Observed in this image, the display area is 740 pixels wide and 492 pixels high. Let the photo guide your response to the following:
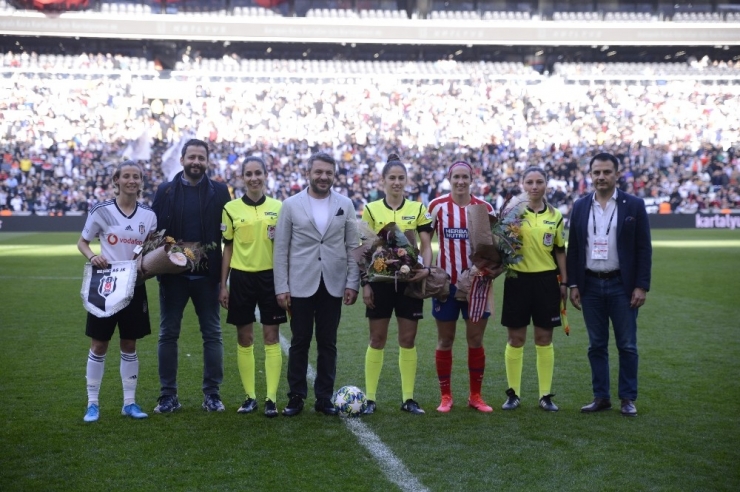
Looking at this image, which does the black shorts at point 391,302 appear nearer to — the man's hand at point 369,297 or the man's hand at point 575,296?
the man's hand at point 369,297

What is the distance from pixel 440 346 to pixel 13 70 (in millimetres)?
38744

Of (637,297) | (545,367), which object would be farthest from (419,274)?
(637,297)

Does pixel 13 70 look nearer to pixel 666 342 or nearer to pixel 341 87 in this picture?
pixel 341 87

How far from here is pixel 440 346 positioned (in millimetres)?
6926

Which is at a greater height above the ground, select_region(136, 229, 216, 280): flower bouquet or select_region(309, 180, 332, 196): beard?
select_region(309, 180, 332, 196): beard

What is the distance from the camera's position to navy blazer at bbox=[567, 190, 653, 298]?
6.69 m

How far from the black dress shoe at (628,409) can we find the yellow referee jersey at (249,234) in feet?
9.40

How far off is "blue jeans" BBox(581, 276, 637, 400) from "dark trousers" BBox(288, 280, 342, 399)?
1.96m

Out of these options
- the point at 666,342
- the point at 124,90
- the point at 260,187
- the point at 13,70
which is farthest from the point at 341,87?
the point at 260,187

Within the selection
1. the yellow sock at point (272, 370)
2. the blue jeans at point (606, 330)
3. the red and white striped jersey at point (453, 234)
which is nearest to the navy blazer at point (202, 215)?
the yellow sock at point (272, 370)

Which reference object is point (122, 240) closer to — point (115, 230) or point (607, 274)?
point (115, 230)

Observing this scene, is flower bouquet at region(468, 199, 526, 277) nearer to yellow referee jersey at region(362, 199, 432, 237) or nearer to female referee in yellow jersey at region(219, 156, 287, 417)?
yellow referee jersey at region(362, 199, 432, 237)

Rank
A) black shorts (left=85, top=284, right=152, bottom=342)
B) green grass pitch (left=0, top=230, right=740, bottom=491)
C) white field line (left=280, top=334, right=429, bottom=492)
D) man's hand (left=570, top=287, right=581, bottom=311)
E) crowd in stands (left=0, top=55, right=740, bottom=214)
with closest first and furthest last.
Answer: white field line (left=280, top=334, right=429, bottom=492) → green grass pitch (left=0, top=230, right=740, bottom=491) → black shorts (left=85, top=284, right=152, bottom=342) → man's hand (left=570, top=287, right=581, bottom=311) → crowd in stands (left=0, top=55, right=740, bottom=214)

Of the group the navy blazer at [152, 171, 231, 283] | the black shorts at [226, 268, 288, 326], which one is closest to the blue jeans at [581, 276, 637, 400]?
the black shorts at [226, 268, 288, 326]
